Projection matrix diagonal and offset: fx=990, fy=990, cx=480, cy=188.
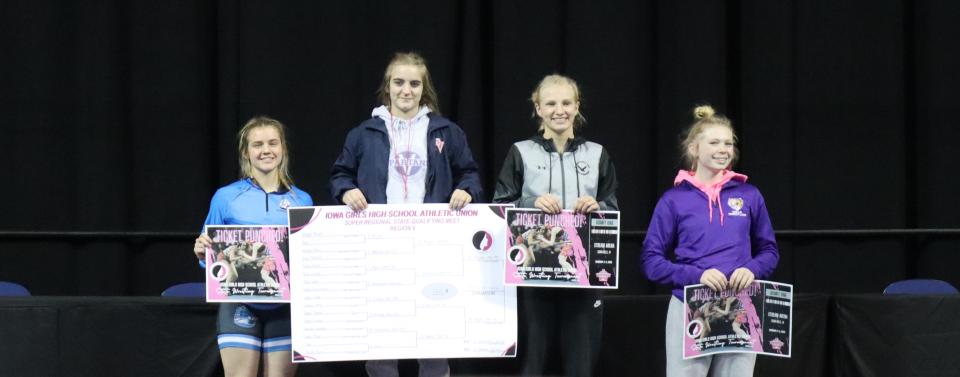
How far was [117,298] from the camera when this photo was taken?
14.6ft

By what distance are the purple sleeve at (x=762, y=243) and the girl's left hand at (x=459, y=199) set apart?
45.6 inches

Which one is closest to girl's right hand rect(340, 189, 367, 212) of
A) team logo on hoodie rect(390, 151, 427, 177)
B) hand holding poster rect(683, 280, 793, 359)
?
team logo on hoodie rect(390, 151, 427, 177)

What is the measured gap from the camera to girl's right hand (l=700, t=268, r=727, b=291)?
3803 millimetres

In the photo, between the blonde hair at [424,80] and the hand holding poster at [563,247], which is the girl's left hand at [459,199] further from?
the blonde hair at [424,80]

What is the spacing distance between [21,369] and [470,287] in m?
2.05

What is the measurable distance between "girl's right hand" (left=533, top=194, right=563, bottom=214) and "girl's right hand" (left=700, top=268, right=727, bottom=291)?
62 cm

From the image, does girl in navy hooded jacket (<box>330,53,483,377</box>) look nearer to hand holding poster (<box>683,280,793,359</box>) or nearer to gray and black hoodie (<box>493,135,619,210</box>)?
gray and black hoodie (<box>493,135,619,210</box>)

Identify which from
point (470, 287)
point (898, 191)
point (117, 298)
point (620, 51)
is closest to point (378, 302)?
point (470, 287)

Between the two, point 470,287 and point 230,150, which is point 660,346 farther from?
point 230,150

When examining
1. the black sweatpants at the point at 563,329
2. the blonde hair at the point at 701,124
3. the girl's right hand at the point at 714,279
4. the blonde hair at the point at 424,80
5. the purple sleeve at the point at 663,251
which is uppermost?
the blonde hair at the point at 424,80

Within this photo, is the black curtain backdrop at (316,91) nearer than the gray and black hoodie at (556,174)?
No

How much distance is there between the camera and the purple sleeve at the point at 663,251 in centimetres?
390

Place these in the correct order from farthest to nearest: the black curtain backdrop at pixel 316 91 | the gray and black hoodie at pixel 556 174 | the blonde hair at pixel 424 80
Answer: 1. the black curtain backdrop at pixel 316 91
2. the blonde hair at pixel 424 80
3. the gray and black hoodie at pixel 556 174

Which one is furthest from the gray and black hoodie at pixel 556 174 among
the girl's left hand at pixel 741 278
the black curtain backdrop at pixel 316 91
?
the black curtain backdrop at pixel 316 91
